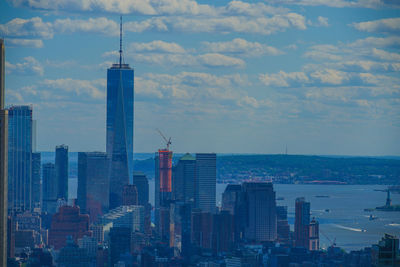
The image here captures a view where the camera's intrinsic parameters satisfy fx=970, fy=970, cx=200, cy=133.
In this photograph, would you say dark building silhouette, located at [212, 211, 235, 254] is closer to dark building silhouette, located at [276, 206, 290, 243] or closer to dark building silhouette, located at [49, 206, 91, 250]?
dark building silhouette, located at [276, 206, 290, 243]

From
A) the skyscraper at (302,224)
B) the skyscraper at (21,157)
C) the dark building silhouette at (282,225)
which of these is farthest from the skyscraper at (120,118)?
the skyscraper at (302,224)

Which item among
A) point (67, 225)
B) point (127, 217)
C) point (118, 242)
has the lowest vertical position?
point (118, 242)

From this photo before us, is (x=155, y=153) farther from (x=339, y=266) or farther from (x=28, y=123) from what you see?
(x=339, y=266)

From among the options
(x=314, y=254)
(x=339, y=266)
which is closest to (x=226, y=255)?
(x=314, y=254)

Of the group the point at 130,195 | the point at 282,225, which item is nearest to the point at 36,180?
the point at 130,195

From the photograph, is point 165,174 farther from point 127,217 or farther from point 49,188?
point 127,217

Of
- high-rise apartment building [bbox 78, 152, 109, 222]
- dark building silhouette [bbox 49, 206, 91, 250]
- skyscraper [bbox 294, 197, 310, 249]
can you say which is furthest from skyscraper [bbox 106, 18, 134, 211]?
skyscraper [bbox 294, 197, 310, 249]

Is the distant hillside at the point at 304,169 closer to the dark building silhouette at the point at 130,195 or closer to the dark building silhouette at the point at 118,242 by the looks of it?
the dark building silhouette at the point at 130,195
